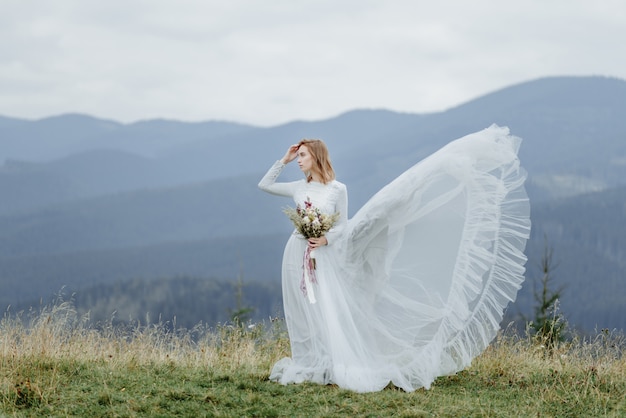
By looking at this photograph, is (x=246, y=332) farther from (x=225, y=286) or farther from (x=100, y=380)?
(x=225, y=286)

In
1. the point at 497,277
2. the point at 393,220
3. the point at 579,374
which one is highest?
the point at 393,220

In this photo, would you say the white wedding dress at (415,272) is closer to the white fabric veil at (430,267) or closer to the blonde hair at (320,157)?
the white fabric veil at (430,267)

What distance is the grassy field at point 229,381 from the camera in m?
8.06

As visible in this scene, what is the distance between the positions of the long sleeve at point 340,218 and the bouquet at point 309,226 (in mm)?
60

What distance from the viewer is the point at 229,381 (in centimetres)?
922

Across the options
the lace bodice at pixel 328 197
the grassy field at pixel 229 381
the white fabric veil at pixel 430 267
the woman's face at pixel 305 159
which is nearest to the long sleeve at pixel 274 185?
the lace bodice at pixel 328 197

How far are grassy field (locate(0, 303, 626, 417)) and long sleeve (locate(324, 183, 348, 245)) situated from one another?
165 centimetres

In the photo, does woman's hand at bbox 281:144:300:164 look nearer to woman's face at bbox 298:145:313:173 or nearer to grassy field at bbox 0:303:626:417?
woman's face at bbox 298:145:313:173

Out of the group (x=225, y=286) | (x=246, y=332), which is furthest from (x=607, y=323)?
(x=246, y=332)

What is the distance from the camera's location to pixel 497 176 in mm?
9656

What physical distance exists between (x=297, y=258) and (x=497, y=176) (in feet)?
8.12

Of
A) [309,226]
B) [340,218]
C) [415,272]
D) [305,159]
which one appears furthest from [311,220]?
[415,272]

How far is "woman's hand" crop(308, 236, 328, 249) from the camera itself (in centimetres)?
931

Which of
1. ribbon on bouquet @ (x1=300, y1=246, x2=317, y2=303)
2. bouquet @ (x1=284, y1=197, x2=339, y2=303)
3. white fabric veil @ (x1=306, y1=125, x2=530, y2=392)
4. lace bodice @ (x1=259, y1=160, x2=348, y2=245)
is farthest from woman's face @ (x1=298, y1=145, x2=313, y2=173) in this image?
ribbon on bouquet @ (x1=300, y1=246, x2=317, y2=303)
